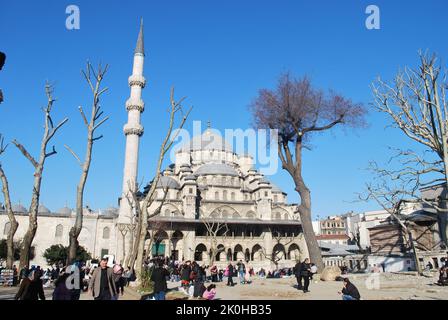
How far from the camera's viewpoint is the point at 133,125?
3622cm

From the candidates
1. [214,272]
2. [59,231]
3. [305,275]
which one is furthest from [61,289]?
[59,231]

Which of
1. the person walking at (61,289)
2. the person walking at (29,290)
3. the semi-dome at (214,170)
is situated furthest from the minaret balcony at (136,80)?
the person walking at (29,290)

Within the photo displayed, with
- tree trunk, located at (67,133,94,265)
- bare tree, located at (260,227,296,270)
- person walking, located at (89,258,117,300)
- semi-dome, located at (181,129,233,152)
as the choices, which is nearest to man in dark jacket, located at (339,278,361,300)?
person walking, located at (89,258,117,300)

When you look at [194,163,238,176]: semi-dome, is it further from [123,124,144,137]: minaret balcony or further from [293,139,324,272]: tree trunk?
[293,139,324,272]: tree trunk

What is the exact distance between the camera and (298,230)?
44812mm

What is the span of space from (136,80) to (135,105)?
2.67 m

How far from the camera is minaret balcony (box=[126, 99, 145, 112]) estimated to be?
36469 mm

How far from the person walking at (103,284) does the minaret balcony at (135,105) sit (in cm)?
3144

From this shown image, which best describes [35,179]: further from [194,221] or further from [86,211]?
[86,211]

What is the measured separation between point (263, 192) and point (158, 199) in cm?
1421

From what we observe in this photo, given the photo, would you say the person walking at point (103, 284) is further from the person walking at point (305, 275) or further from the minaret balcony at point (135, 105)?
the minaret balcony at point (135, 105)

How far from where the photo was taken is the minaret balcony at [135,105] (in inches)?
1436

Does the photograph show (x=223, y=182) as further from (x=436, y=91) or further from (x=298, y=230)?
(x=436, y=91)
